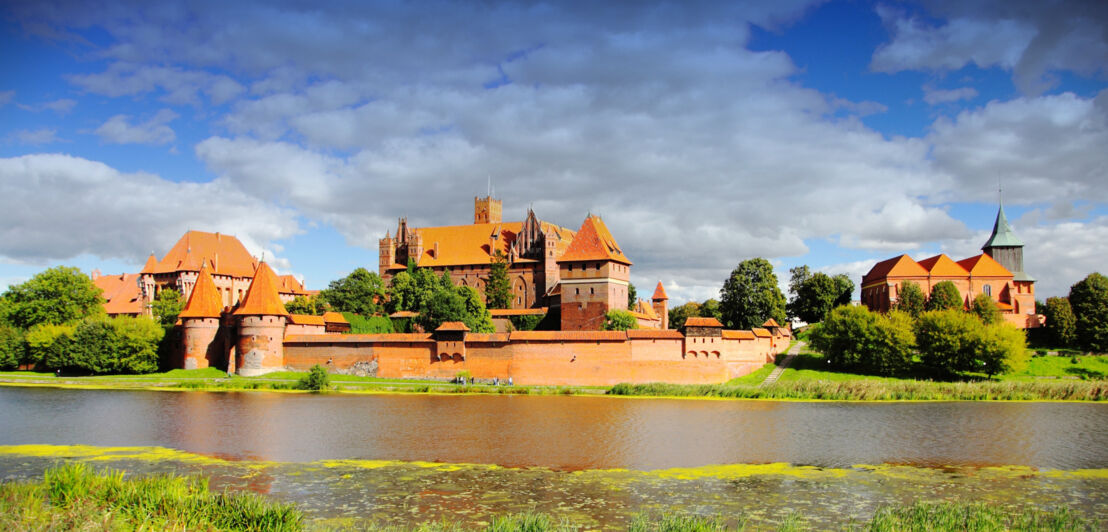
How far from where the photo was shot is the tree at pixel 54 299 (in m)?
41.2

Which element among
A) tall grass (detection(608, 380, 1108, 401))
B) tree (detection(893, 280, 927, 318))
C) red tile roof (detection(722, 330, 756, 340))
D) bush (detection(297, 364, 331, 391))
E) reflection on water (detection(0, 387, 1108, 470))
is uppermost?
tree (detection(893, 280, 927, 318))

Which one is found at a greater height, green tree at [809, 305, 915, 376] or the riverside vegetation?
green tree at [809, 305, 915, 376]

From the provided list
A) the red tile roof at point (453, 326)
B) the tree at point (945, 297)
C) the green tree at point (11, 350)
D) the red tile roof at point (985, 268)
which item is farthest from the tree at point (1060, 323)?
the green tree at point (11, 350)

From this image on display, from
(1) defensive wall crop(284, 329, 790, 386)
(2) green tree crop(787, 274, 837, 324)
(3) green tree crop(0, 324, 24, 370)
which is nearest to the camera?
(1) defensive wall crop(284, 329, 790, 386)

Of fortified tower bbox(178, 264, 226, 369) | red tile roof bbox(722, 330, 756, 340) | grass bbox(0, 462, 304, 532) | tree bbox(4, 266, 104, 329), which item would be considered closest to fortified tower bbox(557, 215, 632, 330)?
red tile roof bbox(722, 330, 756, 340)

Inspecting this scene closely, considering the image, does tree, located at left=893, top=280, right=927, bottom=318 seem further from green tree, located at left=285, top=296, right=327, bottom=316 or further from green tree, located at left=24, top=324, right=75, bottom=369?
green tree, located at left=24, top=324, right=75, bottom=369

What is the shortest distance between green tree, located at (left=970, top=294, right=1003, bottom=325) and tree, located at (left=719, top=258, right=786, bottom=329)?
31.0ft

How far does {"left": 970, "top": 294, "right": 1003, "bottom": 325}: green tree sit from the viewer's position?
39.0 meters

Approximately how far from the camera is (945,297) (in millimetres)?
43219

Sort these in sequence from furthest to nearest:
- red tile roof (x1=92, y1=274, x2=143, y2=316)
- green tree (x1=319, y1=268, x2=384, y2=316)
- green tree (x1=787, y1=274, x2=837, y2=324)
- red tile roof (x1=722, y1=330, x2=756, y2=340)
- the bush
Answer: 1. red tile roof (x1=92, y1=274, x2=143, y2=316)
2. green tree (x1=787, y1=274, x2=837, y2=324)
3. green tree (x1=319, y1=268, x2=384, y2=316)
4. red tile roof (x1=722, y1=330, x2=756, y2=340)
5. the bush

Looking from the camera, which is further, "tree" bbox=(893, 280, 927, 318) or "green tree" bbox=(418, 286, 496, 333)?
"tree" bbox=(893, 280, 927, 318)

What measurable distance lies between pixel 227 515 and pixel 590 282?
28486 mm

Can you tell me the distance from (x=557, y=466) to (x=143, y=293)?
42645mm

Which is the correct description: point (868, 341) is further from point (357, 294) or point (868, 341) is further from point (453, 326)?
point (357, 294)
